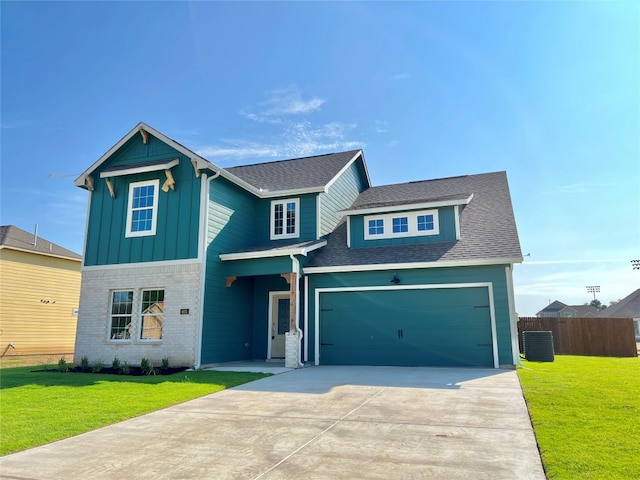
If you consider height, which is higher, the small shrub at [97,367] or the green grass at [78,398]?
the small shrub at [97,367]

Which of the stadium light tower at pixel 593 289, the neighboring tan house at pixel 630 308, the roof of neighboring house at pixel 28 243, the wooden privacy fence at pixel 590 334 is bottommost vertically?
the wooden privacy fence at pixel 590 334

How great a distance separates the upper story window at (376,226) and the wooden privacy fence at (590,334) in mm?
8842

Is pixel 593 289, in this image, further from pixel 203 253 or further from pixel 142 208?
pixel 142 208

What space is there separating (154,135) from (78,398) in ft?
28.7

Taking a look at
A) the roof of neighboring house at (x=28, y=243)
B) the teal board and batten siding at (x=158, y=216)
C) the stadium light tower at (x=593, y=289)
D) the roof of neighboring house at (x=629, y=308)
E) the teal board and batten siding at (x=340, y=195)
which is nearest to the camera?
the teal board and batten siding at (x=158, y=216)

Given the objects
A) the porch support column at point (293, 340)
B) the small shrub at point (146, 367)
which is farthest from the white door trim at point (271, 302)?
the small shrub at point (146, 367)

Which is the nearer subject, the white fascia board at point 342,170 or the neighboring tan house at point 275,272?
the neighboring tan house at point 275,272

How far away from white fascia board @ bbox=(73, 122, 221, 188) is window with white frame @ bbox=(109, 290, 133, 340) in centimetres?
409

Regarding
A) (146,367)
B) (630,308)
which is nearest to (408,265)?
(146,367)

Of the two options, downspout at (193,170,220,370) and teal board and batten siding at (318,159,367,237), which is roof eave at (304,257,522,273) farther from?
downspout at (193,170,220,370)

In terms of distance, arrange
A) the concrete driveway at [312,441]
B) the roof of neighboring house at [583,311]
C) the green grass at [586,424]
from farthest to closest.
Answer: the roof of neighboring house at [583,311], the concrete driveway at [312,441], the green grass at [586,424]

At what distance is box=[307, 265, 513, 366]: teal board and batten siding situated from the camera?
1162 centimetres

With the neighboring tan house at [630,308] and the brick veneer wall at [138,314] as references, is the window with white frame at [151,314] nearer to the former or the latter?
the brick veneer wall at [138,314]

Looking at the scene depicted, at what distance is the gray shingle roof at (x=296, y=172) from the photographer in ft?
51.2
